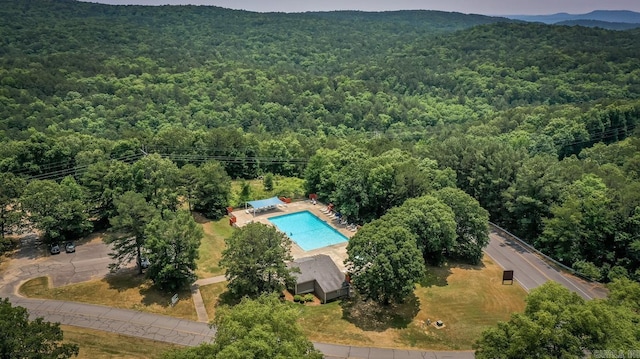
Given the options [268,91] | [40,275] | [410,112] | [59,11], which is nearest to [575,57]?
[410,112]

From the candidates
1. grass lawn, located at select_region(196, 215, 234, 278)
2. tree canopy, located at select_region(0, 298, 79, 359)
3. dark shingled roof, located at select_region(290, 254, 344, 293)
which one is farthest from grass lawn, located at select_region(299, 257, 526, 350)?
tree canopy, located at select_region(0, 298, 79, 359)

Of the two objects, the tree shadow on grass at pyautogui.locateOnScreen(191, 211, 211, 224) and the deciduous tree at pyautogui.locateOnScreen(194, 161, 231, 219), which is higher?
the deciduous tree at pyautogui.locateOnScreen(194, 161, 231, 219)

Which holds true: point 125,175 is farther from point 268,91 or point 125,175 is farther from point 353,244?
point 268,91

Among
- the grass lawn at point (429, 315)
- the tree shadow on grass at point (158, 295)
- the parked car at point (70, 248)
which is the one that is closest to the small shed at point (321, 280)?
the grass lawn at point (429, 315)

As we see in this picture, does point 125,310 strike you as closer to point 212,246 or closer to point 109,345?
point 109,345

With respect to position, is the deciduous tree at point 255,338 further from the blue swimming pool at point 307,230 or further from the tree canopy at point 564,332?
the blue swimming pool at point 307,230

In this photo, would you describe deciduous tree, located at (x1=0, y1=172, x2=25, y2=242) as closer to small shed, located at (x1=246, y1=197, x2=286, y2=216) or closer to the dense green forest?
the dense green forest
